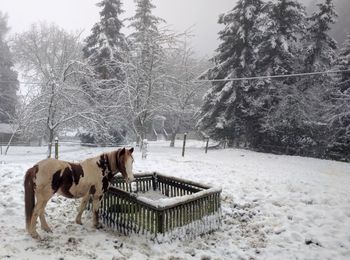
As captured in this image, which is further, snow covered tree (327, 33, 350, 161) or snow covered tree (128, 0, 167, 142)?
snow covered tree (128, 0, 167, 142)

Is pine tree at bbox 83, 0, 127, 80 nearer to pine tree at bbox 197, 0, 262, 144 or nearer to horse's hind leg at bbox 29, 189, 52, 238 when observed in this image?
pine tree at bbox 197, 0, 262, 144

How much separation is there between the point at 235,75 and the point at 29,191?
19.6 metres

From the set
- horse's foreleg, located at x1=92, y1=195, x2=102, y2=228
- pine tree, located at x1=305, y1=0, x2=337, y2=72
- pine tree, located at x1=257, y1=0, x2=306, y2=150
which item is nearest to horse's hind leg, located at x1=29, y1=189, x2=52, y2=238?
horse's foreleg, located at x1=92, y1=195, x2=102, y2=228

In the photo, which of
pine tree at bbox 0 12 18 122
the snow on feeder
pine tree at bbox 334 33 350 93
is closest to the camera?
the snow on feeder

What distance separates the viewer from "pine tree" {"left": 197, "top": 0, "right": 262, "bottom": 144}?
880 inches

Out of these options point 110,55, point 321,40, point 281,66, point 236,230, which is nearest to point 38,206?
point 236,230

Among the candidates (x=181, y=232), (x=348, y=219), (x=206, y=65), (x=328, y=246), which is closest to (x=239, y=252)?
(x=181, y=232)

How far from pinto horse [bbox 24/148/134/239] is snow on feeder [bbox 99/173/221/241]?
436 millimetres

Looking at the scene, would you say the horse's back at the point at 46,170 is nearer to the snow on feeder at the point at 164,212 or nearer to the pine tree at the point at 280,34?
the snow on feeder at the point at 164,212

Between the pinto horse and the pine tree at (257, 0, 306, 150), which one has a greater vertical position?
the pine tree at (257, 0, 306, 150)

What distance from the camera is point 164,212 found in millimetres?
5648

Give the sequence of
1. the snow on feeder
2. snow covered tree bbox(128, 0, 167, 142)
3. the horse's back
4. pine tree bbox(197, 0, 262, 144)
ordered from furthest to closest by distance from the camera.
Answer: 1. pine tree bbox(197, 0, 262, 144)
2. snow covered tree bbox(128, 0, 167, 142)
3. the snow on feeder
4. the horse's back

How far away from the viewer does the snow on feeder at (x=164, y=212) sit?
5625 millimetres

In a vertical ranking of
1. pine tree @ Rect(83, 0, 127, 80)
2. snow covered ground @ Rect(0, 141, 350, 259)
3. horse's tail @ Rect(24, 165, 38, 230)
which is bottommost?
snow covered ground @ Rect(0, 141, 350, 259)
